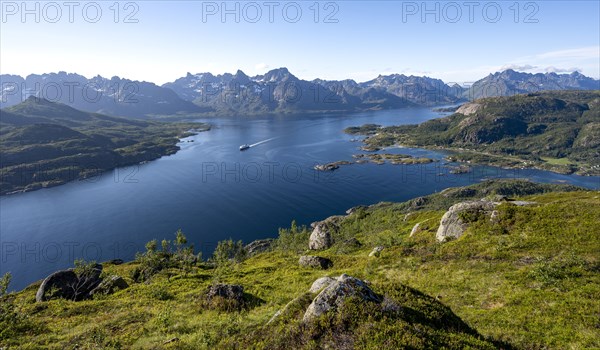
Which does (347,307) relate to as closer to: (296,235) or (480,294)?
(480,294)

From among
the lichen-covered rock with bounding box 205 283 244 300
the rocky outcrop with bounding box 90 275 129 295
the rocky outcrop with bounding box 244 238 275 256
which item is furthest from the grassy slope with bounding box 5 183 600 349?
the rocky outcrop with bounding box 244 238 275 256

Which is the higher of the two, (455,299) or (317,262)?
(455,299)

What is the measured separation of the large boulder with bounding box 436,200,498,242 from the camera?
171 ft

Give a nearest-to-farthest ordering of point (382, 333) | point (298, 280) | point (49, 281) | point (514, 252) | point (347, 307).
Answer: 1. point (382, 333)
2. point (347, 307)
3. point (514, 252)
4. point (298, 280)
5. point (49, 281)

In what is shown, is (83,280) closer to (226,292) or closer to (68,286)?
(68,286)

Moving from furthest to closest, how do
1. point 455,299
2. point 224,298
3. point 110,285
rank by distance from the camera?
point 110,285
point 224,298
point 455,299

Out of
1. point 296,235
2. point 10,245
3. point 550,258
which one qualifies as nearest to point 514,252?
point 550,258

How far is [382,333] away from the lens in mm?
16875

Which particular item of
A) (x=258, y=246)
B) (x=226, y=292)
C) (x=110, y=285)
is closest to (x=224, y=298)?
(x=226, y=292)

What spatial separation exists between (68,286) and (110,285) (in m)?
8.13

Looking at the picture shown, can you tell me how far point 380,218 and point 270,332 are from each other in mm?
115055

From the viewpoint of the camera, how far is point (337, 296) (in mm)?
19609

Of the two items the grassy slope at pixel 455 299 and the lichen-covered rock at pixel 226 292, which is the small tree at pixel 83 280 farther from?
the lichen-covered rock at pixel 226 292

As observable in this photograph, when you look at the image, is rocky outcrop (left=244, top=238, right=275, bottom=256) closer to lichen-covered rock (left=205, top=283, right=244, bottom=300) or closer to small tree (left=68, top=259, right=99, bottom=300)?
small tree (left=68, top=259, right=99, bottom=300)
